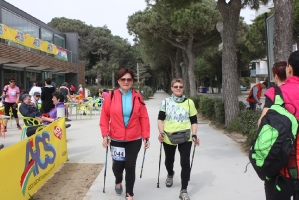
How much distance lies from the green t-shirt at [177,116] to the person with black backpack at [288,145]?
1.90m

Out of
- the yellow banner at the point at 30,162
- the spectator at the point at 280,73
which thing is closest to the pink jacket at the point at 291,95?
the spectator at the point at 280,73

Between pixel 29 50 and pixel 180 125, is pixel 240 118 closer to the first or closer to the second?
pixel 180 125

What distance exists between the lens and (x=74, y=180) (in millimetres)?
5105

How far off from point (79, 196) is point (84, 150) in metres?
3.03

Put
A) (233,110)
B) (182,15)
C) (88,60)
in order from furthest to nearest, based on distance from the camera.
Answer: (88,60) → (182,15) → (233,110)

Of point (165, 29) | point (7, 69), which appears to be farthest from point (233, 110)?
point (7, 69)

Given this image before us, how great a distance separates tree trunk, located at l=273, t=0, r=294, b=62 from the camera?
584 centimetres

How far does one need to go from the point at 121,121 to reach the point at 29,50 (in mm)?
19345

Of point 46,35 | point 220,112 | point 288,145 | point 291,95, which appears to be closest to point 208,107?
point 220,112

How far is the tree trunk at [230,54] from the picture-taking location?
9.34 meters

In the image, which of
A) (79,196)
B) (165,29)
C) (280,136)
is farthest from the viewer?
(165,29)

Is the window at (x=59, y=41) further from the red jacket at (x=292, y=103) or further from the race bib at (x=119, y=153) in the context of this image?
the red jacket at (x=292, y=103)

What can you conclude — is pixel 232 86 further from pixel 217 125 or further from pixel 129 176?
pixel 129 176

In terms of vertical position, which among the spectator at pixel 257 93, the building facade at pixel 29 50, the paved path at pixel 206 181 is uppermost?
the building facade at pixel 29 50
